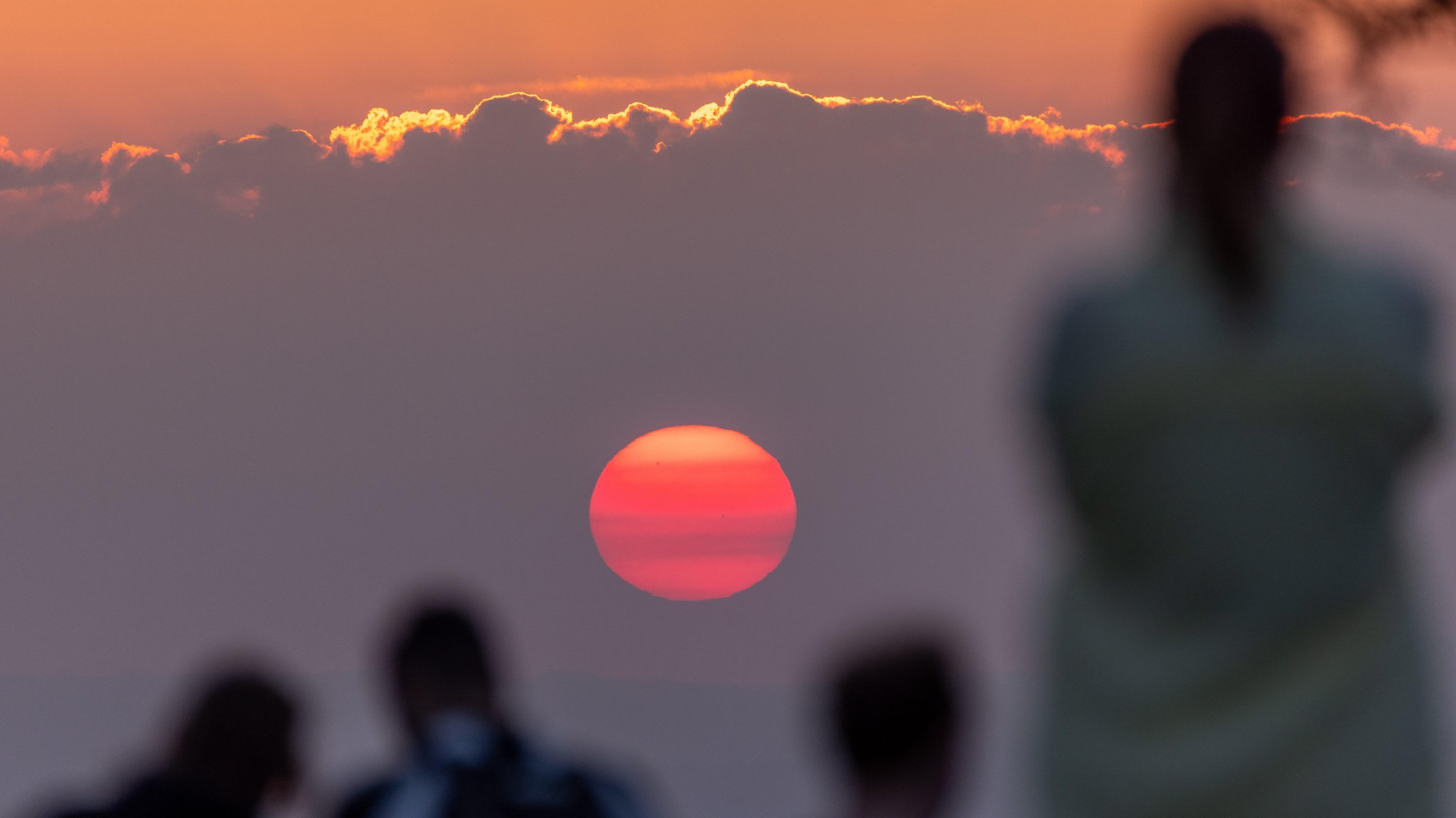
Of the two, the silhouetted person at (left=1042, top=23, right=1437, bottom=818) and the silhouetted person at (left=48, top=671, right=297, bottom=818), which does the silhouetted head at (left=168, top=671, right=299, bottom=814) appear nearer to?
the silhouetted person at (left=48, top=671, right=297, bottom=818)

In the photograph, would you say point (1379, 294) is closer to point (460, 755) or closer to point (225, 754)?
point (460, 755)

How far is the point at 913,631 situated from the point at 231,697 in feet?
9.52

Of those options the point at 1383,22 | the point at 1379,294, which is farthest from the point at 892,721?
the point at 1383,22

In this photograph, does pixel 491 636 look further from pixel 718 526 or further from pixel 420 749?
pixel 718 526

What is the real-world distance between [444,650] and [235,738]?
2.16 feet

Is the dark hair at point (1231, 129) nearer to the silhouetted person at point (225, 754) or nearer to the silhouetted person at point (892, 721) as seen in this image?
the silhouetted person at point (892, 721)

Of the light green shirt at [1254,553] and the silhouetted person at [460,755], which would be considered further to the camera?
the silhouetted person at [460,755]

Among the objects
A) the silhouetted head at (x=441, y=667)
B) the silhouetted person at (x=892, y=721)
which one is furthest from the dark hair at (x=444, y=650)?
the silhouetted person at (x=892, y=721)

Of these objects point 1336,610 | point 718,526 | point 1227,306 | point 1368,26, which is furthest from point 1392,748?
point 718,526

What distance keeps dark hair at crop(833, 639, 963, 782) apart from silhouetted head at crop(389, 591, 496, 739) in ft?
7.94

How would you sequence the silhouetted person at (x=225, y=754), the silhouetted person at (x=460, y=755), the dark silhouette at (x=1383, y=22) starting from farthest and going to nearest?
the dark silhouette at (x=1383, y=22)
the silhouetted person at (x=225, y=754)
the silhouetted person at (x=460, y=755)

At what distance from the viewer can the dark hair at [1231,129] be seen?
2668mm

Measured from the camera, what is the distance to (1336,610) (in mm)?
2561

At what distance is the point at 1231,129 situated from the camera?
2.68 m
